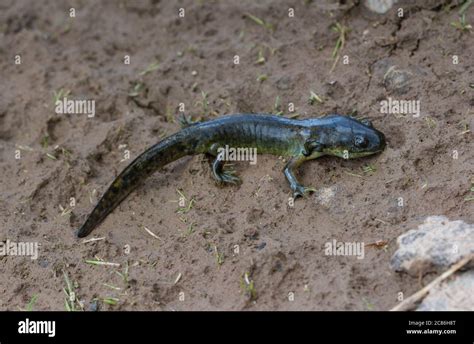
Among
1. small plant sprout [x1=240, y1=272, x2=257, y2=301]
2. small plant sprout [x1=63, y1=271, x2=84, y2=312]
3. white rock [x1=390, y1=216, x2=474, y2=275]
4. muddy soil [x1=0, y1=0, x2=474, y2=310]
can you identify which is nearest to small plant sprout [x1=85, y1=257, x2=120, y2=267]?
muddy soil [x1=0, y1=0, x2=474, y2=310]

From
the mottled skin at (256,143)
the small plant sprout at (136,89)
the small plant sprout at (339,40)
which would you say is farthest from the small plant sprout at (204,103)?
the small plant sprout at (339,40)

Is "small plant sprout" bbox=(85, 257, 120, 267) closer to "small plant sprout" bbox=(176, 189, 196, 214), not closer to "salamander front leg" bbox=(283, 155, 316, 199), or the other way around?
"small plant sprout" bbox=(176, 189, 196, 214)

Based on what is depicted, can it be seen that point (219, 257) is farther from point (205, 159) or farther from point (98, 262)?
point (205, 159)

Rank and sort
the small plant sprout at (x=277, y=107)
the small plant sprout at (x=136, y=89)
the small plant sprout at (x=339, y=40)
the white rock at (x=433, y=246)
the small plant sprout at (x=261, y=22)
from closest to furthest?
the white rock at (x=433, y=246), the small plant sprout at (x=277, y=107), the small plant sprout at (x=339, y=40), the small plant sprout at (x=136, y=89), the small plant sprout at (x=261, y=22)

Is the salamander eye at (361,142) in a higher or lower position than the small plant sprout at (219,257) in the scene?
higher

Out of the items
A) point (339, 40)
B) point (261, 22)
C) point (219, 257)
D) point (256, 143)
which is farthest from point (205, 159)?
point (261, 22)

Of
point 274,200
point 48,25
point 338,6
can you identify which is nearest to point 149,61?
point 48,25

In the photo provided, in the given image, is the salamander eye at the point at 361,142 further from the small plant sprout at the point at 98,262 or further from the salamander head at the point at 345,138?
the small plant sprout at the point at 98,262

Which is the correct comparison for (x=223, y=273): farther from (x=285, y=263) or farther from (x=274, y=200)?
(x=274, y=200)
